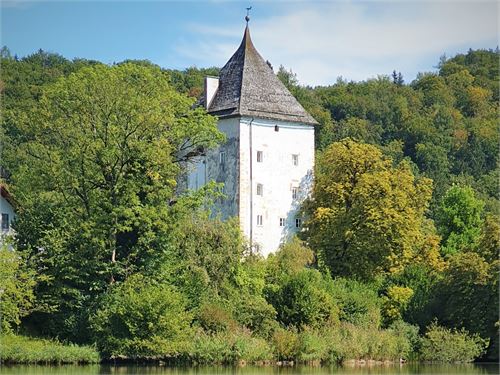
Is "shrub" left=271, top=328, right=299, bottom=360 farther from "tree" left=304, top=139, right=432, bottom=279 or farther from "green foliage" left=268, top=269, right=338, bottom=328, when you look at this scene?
"tree" left=304, top=139, right=432, bottom=279

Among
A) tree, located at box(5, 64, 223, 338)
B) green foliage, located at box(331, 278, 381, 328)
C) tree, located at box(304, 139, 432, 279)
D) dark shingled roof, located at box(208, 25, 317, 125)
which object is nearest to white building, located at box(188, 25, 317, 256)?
dark shingled roof, located at box(208, 25, 317, 125)

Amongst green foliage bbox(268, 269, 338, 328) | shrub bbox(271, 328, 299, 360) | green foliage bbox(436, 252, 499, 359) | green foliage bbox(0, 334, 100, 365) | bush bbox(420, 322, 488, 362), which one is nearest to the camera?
green foliage bbox(0, 334, 100, 365)

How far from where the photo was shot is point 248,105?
53812 millimetres

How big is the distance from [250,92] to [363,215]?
27.3ft

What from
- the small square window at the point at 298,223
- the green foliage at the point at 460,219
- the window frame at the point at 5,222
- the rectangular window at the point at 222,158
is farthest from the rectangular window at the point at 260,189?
the window frame at the point at 5,222

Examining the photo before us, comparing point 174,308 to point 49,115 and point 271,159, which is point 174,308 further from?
point 271,159

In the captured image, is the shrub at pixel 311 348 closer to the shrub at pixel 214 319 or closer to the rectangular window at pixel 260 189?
the shrub at pixel 214 319

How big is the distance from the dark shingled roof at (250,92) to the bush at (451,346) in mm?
15017

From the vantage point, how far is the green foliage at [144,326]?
3941 centimetres

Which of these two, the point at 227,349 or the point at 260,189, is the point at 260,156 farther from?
the point at 227,349

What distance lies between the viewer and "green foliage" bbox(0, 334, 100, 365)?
1517 inches

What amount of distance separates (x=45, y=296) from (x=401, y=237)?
17.1 m

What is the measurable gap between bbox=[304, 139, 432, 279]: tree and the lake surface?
35.0 ft

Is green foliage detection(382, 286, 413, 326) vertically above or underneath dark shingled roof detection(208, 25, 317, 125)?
underneath
